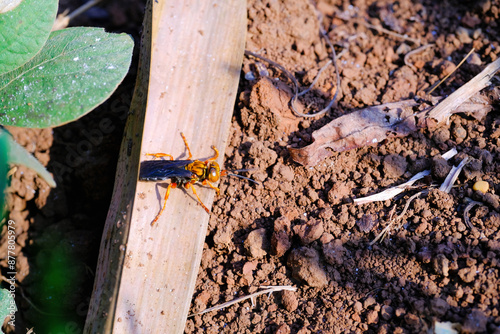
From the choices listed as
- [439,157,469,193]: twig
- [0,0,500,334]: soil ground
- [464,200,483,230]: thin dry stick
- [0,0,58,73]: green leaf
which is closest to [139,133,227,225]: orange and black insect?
[0,0,500,334]: soil ground

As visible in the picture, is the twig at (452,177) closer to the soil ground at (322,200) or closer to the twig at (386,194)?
the soil ground at (322,200)

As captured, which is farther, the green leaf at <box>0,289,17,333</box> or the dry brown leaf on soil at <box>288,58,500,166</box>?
the dry brown leaf on soil at <box>288,58,500,166</box>

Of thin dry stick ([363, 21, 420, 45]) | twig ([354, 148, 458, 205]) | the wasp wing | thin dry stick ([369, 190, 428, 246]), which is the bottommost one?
thin dry stick ([369, 190, 428, 246])

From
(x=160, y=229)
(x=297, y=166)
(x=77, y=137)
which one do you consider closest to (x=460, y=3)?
(x=297, y=166)

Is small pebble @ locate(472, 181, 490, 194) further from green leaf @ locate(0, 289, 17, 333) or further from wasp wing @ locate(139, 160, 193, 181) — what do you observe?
green leaf @ locate(0, 289, 17, 333)

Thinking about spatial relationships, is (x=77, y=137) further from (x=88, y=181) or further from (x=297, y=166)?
(x=297, y=166)

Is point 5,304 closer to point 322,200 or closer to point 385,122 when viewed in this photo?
point 322,200

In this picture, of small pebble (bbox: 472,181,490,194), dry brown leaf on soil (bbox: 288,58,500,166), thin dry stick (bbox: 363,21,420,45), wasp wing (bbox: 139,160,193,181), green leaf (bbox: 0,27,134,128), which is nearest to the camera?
green leaf (bbox: 0,27,134,128)
